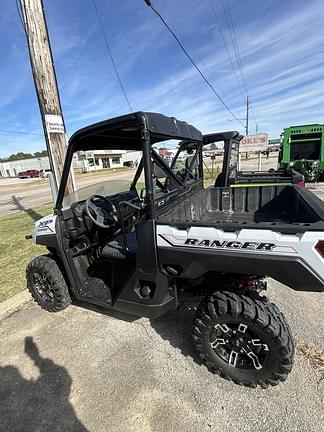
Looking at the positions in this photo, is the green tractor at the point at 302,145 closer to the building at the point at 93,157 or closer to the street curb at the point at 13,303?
the building at the point at 93,157

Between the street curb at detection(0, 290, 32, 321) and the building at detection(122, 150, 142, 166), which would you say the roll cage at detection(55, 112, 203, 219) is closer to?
the building at detection(122, 150, 142, 166)

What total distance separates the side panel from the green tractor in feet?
38.5

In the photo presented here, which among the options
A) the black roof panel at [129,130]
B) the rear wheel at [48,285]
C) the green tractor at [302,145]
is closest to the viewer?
the black roof panel at [129,130]

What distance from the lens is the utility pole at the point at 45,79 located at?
13.0 ft

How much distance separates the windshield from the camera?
2.89 m

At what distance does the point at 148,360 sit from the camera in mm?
2207

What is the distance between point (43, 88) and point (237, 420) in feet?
16.0

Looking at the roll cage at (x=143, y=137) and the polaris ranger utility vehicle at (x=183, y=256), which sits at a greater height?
the roll cage at (x=143, y=137)

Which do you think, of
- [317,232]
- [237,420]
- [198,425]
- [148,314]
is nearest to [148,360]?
[148,314]

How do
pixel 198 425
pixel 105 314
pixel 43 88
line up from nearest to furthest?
pixel 198 425
pixel 105 314
pixel 43 88

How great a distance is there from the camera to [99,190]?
10.3 ft

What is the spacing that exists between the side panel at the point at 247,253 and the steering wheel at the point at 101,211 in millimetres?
993

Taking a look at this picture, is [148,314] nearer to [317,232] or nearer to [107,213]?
[107,213]

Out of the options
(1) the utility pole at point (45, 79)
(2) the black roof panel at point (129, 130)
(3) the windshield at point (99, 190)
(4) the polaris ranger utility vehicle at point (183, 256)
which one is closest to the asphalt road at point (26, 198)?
(3) the windshield at point (99, 190)
